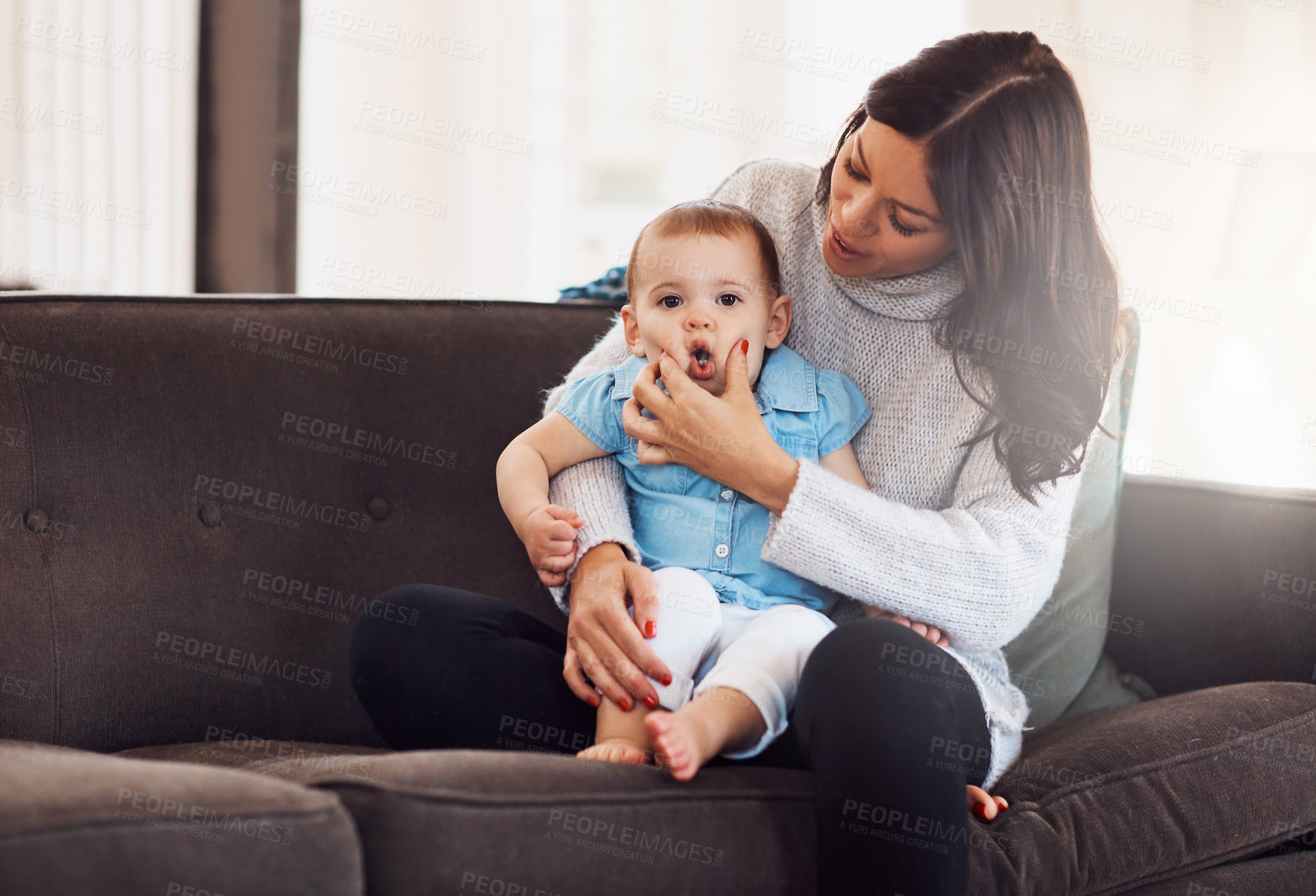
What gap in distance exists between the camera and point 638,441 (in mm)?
1174

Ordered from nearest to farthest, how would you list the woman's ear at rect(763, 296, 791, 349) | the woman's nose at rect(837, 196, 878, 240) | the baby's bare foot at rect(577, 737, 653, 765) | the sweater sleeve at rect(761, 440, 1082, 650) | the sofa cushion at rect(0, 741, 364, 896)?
the sofa cushion at rect(0, 741, 364, 896), the baby's bare foot at rect(577, 737, 653, 765), the sweater sleeve at rect(761, 440, 1082, 650), the woman's nose at rect(837, 196, 878, 240), the woman's ear at rect(763, 296, 791, 349)

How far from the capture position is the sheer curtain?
2215 mm

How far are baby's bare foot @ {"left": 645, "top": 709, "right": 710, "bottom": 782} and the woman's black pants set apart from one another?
11 centimetres

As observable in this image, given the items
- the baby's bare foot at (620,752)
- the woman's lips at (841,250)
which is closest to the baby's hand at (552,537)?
the baby's bare foot at (620,752)

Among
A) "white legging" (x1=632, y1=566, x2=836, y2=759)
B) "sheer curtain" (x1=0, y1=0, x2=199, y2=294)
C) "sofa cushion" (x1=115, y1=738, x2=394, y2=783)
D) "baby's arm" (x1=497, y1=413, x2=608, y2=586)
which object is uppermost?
"sheer curtain" (x1=0, y1=0, x2=199, y2=294)

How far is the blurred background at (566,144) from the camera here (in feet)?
7.27

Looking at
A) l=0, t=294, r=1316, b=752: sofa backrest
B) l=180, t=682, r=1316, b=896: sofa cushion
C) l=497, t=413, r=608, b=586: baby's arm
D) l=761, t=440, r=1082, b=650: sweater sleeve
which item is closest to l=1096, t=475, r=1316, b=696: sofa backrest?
l=0, t=294, r=1316, b=752: sofa backrest

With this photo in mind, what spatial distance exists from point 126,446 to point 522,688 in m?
0.58

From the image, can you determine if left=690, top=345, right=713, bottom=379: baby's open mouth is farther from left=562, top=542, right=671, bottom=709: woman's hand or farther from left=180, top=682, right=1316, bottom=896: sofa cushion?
left=180, top=682, right=1316, bottom=896: sofa cushion

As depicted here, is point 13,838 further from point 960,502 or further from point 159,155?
point 159,155

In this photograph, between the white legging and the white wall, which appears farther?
the white wall

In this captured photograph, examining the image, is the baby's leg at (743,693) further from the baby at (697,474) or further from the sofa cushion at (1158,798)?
the sofa cushion at (1158,798)

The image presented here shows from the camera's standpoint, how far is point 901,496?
1201 mm

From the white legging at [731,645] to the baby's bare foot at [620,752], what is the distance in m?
0.05
